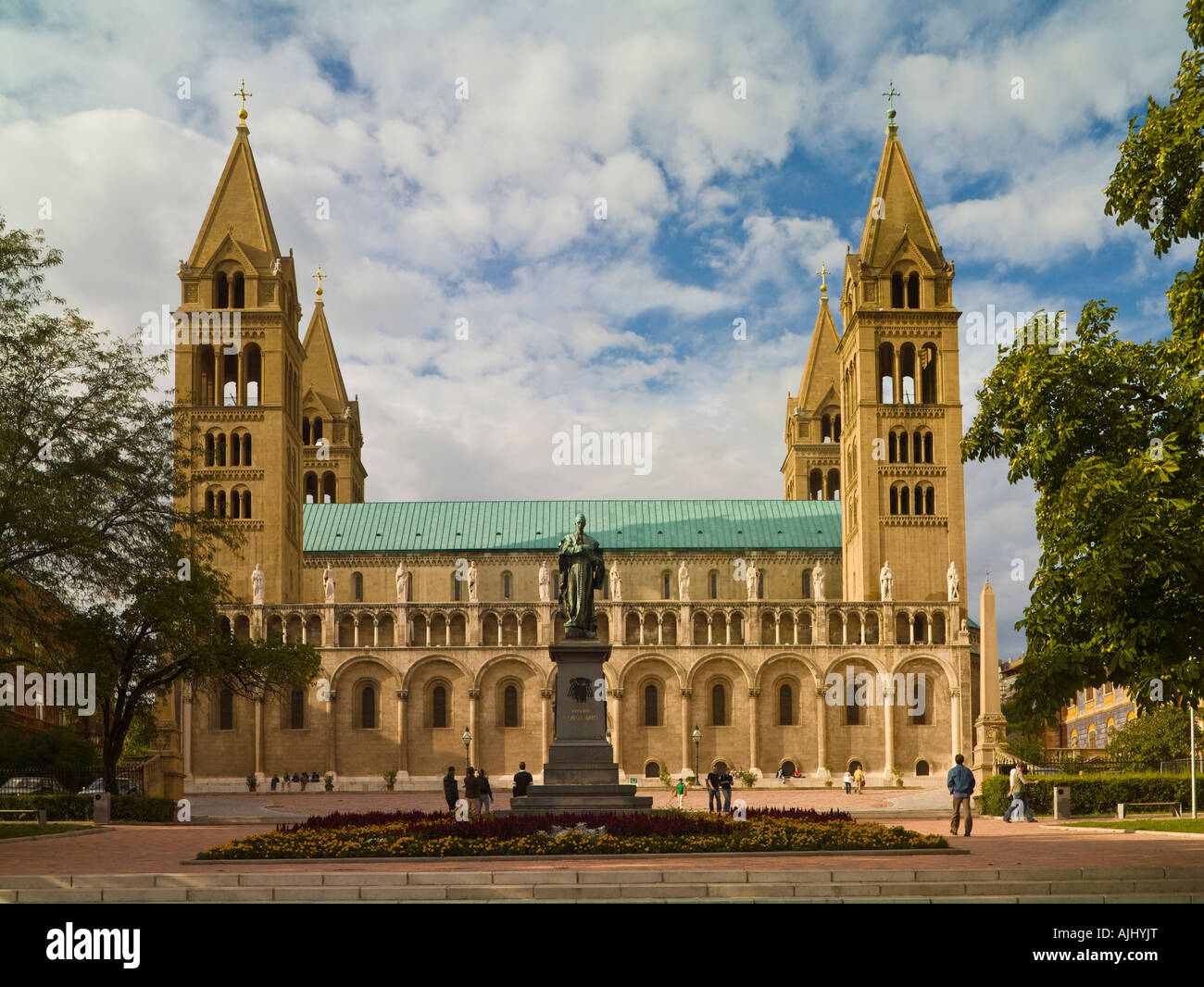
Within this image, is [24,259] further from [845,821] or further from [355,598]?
[355,598]

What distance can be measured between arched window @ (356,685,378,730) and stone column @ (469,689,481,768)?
5501mm

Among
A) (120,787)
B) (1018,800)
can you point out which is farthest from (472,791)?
(1018,800)

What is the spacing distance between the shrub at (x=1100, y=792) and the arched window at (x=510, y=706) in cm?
3957

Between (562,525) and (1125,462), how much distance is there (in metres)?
68.9

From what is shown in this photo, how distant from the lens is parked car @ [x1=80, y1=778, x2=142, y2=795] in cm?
4134

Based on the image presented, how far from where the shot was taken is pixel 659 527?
89.2m

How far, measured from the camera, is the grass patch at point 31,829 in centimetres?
3058

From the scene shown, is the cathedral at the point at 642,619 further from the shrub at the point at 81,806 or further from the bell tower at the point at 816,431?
the shrub at the point at 81,806

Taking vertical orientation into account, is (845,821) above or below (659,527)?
below

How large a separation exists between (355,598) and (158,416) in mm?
52129

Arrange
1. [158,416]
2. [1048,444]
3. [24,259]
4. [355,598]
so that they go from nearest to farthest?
1. [1048,444]
2. [24,259]
3. [158,416]
4. [355,598]

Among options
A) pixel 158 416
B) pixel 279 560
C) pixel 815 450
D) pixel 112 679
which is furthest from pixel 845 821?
pixel 815 450

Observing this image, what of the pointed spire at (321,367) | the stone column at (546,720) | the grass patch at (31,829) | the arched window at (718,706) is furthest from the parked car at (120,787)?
the pointed spire at (321,367)

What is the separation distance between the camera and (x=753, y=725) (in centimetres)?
7675
